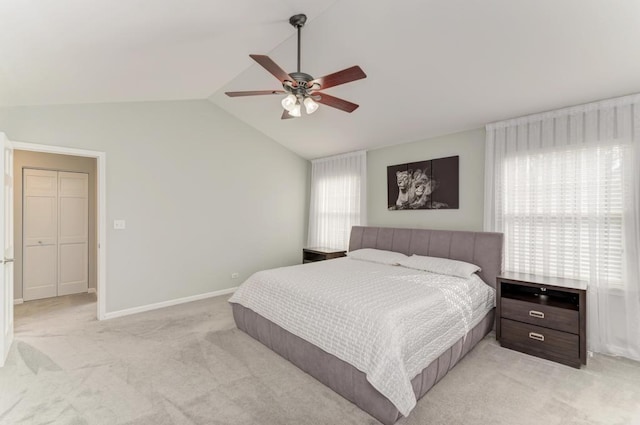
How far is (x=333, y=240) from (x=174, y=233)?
2668mm

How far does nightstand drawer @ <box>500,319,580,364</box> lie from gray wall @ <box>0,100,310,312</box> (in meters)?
3.79

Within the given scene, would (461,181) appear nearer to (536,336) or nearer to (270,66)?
(536,336)

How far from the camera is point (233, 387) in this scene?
7.45 ft

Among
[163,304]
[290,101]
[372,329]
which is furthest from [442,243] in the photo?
[163,304]

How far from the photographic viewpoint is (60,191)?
466 centimetres

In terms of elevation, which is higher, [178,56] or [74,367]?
[178,56]

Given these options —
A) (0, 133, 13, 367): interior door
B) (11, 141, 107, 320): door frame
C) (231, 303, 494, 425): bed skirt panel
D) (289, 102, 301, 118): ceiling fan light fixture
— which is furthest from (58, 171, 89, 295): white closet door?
(289, 102, 301, 118): ceiling fan light fixture

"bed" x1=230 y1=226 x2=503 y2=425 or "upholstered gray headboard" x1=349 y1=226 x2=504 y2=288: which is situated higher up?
"upholstered gray headboard" x1=349 y1=226 x2=504 y2=288

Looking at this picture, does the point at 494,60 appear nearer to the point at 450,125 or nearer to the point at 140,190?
the point at 450,125

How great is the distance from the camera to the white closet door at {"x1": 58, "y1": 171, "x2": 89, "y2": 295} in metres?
4.69

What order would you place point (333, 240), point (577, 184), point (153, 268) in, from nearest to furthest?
point (577, 184), point (153, 268), point (333, 240)

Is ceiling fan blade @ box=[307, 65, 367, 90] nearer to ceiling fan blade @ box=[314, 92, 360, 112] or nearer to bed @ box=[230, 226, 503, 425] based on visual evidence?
ceiling fan blade @ box=[314, 92, 360, 112]

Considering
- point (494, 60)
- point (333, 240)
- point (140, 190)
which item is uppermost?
point (494, 60)

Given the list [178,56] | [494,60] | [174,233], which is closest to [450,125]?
[494,60]
